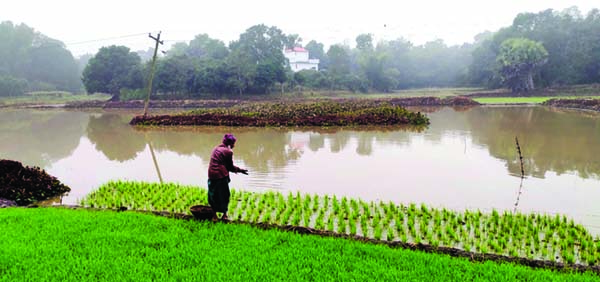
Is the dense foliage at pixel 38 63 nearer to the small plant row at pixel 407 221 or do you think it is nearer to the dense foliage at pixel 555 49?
the dense foliage at pixel 555 49

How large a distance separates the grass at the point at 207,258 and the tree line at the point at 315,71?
45014 mm

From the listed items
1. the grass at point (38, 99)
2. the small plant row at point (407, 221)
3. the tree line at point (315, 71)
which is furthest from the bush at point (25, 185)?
the grass at point (38, 99)

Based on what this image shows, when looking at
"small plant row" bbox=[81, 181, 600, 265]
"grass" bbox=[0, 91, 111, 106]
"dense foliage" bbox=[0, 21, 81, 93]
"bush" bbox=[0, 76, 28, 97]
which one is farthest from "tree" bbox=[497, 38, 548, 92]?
"dense foliage" bbox=[0, 21, 81, 93]

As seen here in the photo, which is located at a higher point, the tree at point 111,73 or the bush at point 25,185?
the tree at point 111,73

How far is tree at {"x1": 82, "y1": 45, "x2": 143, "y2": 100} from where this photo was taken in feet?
187

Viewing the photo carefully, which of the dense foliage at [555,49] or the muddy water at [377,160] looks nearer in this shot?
the muddy water at [377,160]

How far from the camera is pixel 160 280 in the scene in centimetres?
500

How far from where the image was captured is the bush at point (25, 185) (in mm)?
10180

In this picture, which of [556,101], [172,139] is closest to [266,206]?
[172,139]

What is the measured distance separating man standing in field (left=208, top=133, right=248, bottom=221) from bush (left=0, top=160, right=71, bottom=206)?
568 cm

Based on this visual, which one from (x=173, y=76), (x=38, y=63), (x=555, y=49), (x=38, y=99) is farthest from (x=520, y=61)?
(x=38, y=63)

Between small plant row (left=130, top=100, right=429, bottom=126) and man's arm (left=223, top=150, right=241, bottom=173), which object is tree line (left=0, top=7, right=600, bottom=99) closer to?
small plant row (left=130, top=100, right=429, bottom=126)

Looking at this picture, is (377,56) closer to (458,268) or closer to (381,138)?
(381,138)

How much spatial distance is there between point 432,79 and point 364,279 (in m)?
76.4
